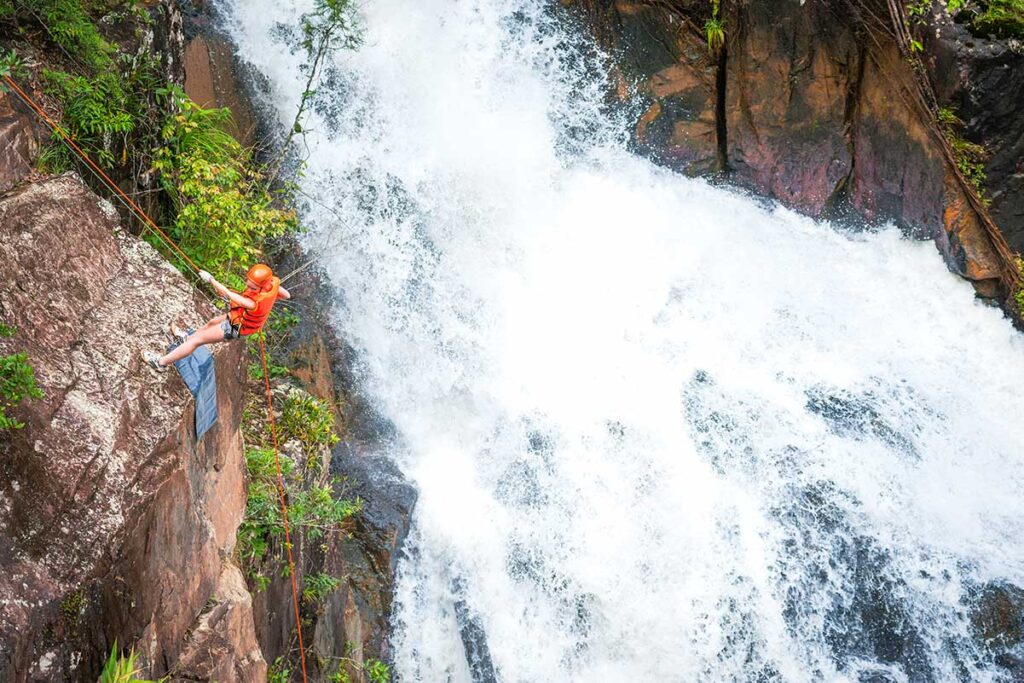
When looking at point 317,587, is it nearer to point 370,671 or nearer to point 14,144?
point 370,671

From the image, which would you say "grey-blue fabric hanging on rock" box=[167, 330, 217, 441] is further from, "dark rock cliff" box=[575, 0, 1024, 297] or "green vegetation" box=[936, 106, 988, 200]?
"green vegetation" box=[936, 106, 988, 200]

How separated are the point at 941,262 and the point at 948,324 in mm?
897

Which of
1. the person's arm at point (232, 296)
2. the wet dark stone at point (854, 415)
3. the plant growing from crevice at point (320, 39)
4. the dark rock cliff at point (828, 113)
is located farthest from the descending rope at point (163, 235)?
the dark rock cliff at point (828, 113)

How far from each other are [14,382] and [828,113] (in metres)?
10.5

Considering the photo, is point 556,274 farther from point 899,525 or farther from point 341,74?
point 899,525

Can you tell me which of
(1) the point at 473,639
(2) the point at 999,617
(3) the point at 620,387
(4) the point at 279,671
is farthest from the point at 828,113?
(4) the point at 279,671

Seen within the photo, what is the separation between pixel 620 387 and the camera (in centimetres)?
1023

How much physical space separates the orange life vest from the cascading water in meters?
4.18

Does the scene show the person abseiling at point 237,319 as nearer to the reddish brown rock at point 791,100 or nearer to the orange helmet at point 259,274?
the orange helmet at point 259,274

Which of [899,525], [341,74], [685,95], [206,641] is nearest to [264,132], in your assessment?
[341,74]

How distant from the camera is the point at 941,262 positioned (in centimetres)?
1187

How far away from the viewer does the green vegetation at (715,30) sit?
11.8 metres

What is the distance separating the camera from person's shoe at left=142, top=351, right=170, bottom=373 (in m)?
5.71

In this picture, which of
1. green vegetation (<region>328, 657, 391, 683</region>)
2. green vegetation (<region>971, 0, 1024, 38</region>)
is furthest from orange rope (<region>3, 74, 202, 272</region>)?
green vegetation (<region>971, 0, 1024, 38</region>)
